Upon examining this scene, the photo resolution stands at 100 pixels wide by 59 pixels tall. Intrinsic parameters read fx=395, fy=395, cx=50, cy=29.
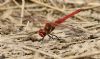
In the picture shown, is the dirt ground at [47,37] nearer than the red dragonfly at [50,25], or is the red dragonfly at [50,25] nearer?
the dirt ground at [47,37]

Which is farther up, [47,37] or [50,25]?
[50,25]

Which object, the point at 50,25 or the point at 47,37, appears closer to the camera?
the point at 50,25

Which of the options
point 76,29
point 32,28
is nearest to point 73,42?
point 76,29

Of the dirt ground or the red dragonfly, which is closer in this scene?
the dirt ground

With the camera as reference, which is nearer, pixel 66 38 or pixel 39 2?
pixel 66 38

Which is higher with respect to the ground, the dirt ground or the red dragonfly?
the red dragonfly

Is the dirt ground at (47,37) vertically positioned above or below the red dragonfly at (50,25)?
below

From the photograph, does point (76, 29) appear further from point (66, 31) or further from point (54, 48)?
point (54, 48)

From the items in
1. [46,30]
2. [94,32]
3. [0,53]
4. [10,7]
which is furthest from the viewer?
[10,7]
